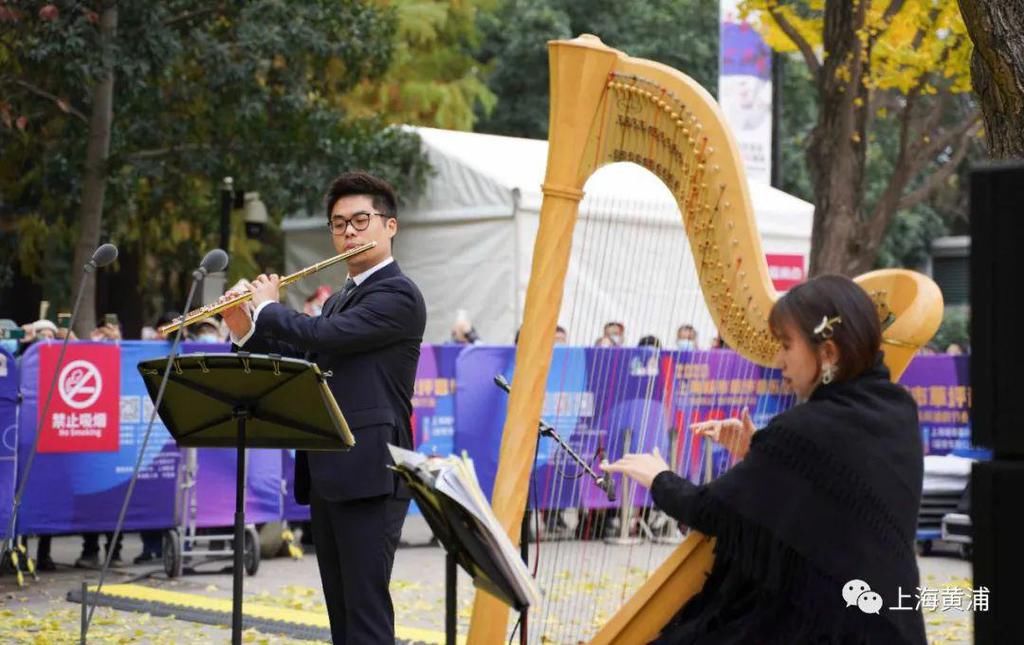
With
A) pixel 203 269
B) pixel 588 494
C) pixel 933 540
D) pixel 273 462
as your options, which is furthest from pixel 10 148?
pixel 203 269

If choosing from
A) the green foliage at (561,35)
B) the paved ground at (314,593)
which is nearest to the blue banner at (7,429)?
the paved ground at (314,593)

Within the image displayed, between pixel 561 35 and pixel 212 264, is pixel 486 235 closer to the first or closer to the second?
pixel 212 264

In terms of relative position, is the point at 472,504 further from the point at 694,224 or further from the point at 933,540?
the point at 933,540

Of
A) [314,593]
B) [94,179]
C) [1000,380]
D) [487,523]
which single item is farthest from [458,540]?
[94,179]

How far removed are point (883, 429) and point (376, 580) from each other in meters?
2.26

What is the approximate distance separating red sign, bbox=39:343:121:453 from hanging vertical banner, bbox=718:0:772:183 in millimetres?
8000

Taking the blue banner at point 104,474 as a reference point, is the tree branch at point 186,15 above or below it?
above

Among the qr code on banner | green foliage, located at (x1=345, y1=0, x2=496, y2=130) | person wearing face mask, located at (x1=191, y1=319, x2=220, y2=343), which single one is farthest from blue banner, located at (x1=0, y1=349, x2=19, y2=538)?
green foliage, located at (x1=345, y1=0, x2=496, y2=130)

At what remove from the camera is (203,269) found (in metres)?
6.37

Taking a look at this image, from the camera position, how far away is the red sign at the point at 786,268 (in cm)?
1933

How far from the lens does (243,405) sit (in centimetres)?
564

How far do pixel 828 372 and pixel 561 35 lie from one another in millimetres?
26725

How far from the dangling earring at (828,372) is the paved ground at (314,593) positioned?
3.14 m

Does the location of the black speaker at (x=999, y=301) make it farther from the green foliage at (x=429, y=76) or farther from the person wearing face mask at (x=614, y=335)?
the green foliage at (x=429, y=76)
